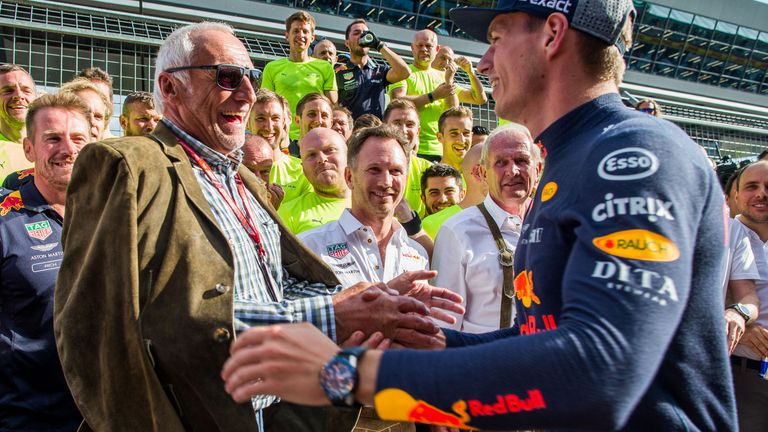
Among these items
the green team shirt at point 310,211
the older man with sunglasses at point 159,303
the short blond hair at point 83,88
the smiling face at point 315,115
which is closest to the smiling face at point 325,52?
the smiling face at point 315,115

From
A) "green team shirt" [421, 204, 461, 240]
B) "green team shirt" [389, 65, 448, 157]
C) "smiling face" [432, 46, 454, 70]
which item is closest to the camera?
"green team shirt" [421, 204, 461, 240]

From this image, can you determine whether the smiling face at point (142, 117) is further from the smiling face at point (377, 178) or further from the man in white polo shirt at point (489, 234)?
the man in white polo shirt at point (489, 234)

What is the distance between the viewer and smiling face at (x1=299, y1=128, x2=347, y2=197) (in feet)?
14.9

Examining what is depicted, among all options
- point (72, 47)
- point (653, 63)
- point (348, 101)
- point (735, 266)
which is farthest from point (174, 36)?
point (653, 63)

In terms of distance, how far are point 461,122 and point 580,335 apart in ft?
17.9

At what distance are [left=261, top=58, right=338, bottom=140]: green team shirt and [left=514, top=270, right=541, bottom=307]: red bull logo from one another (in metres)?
5.48

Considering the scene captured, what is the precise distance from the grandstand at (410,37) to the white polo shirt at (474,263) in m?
4.65

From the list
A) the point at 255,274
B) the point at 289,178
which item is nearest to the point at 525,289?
the point at 255,274

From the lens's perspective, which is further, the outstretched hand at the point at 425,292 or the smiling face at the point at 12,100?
the smiling face at the point at 12,100

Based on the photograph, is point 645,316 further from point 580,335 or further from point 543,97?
point 543,97

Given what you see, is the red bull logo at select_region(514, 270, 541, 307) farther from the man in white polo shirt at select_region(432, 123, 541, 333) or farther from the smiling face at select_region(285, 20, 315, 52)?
the smiling face at select_region(285, 20, 315, 52)

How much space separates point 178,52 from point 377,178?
5.38 ft

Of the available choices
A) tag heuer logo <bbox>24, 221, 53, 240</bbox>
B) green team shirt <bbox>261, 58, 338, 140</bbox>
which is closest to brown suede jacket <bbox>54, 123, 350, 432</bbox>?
tag heuer logo <bbox>24, 221, 53, 240</bbox>

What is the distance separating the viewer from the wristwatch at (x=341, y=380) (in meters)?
1.24
